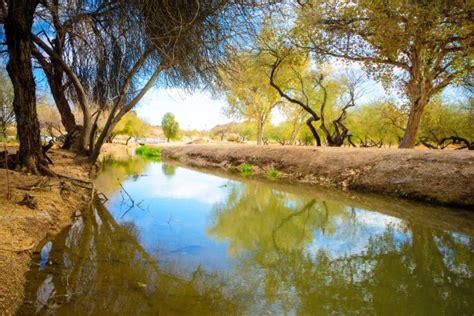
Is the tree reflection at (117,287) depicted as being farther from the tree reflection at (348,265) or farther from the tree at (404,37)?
the tree at (404,37)

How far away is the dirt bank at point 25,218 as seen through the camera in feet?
8.58

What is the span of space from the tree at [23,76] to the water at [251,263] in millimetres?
1660

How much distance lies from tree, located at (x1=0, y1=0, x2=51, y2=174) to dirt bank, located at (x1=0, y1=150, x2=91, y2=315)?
26.9 inches

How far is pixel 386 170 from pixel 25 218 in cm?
965

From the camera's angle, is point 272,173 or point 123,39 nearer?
point 123,39

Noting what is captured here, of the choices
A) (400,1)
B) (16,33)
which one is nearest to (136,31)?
(16,33)

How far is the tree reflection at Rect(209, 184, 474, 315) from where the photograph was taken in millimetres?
2938

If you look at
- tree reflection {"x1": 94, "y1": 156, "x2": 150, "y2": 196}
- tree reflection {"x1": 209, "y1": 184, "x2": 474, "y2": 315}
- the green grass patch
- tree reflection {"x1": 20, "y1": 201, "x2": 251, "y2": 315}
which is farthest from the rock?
the green grass patch

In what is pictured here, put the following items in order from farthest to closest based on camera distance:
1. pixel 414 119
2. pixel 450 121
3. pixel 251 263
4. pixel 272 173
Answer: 1. pixel 450 121
2. pixel 414 119
3. pixel 272 173
4. pixel 251 263

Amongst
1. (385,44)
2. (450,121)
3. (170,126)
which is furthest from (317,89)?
(170,126)

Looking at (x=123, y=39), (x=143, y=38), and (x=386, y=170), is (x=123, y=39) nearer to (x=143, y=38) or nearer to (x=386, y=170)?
(x=143, y=38)

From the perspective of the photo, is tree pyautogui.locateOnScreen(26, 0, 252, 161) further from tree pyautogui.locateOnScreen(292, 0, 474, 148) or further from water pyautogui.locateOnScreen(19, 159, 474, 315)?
tree pyautogui.locateOnScreen(292, 0, 474, 148)

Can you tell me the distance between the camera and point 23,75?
546 centimetres

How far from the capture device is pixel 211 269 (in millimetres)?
3494
